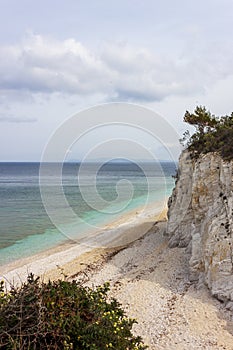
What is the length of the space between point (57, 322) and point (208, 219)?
32.6 ft

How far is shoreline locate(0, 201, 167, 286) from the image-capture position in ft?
64.3

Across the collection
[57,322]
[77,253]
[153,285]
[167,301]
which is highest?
[57,322]

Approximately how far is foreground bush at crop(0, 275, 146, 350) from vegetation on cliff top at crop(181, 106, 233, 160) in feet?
35.4

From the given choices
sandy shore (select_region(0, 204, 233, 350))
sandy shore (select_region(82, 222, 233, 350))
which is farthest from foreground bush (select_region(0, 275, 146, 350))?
sandy shore (select_region(0, 204, 233, 350))

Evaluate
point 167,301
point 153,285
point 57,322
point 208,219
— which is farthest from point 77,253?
point 57,322

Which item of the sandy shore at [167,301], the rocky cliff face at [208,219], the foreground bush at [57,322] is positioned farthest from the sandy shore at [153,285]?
the foreground bush at [57,322]

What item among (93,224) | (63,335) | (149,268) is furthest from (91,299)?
(93,224)

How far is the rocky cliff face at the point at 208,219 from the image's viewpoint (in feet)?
43.6

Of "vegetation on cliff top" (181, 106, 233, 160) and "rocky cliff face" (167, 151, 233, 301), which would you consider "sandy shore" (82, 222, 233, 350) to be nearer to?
"rocky cliff face" (167, 151, 233, 301)

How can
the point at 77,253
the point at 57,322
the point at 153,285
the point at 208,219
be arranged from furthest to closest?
the point at 77,253, the point at 153,285, the point at 208,219, the point at 57,322

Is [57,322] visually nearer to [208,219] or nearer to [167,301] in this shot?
[167,301]

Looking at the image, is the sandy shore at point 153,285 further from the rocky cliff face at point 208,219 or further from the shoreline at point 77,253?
the rocky cliff face at point 208,219

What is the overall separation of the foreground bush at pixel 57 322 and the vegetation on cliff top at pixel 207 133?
10783mm

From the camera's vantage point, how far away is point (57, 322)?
677 cm
